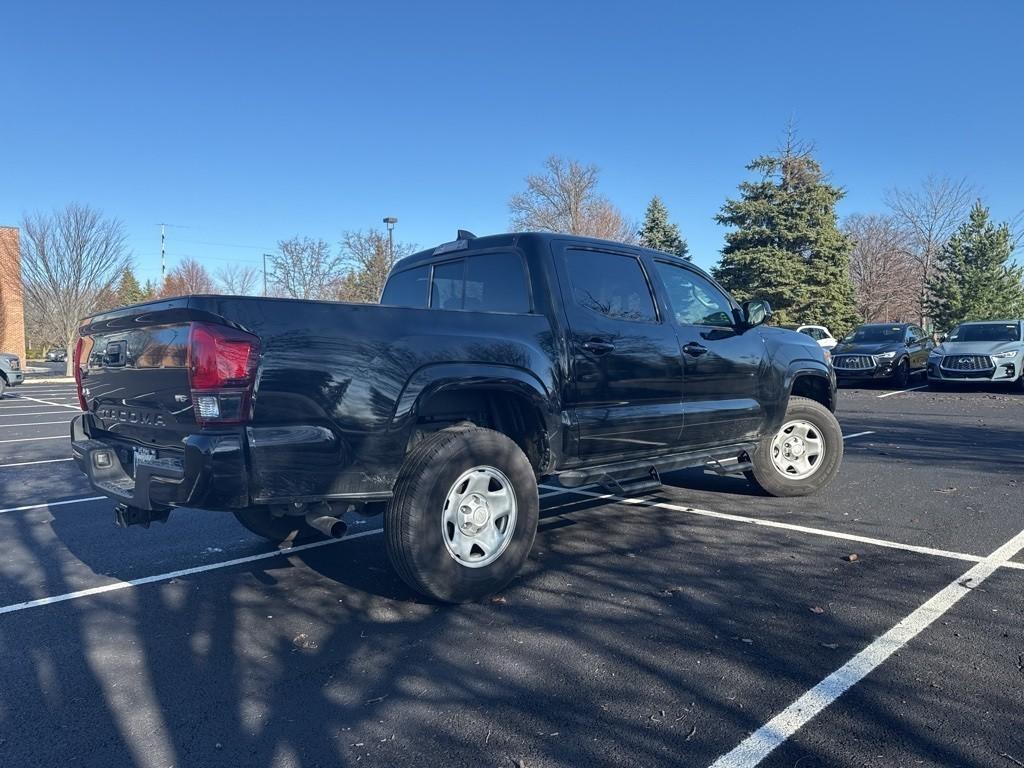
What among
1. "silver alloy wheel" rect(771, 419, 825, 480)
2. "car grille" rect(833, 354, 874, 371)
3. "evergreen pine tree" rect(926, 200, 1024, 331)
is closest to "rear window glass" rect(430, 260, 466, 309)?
"silver alloy wheel" rect(771, 419, 825, 480)

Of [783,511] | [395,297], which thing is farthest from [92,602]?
[783,511]

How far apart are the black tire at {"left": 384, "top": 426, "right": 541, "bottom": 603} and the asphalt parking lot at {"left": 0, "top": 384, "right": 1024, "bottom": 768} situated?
0.16 meters

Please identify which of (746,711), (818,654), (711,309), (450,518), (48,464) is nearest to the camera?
(746,711)

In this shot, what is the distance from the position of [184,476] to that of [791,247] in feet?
115

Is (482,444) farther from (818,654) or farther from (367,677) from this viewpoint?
(818,654)

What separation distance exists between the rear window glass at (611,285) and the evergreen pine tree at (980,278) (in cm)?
3564

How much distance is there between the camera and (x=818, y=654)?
321cm

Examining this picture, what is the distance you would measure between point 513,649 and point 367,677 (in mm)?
666

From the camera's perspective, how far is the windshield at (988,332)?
676 inches

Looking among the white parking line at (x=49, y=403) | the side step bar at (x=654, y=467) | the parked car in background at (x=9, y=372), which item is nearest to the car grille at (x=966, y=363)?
the side step bar at (x=654, y=467)

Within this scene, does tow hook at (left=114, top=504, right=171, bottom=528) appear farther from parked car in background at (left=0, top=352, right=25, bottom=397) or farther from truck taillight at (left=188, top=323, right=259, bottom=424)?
parked car in background at (left=0, top=352, right=25, bottom=397)

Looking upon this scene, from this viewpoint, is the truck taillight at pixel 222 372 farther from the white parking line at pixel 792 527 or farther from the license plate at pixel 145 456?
the white parking line at pixel 792 527

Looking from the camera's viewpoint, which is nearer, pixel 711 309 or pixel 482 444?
pixel 482 444

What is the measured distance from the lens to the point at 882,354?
60.6 feet
